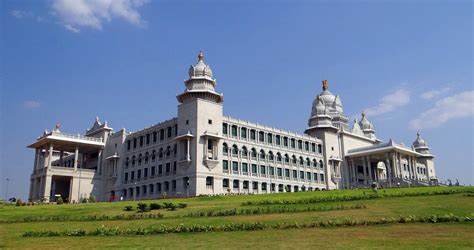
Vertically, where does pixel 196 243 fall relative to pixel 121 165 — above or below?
below

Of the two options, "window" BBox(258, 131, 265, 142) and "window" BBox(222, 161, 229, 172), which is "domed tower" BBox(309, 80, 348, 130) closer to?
"window" BBox(258, 131, 265, 142)

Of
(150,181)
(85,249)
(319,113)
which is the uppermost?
(319,113)

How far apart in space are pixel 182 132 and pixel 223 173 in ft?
31.1

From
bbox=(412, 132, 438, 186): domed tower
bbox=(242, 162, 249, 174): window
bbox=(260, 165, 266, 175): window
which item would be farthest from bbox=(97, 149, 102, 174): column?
bbox=(412, 132, 438, 186): domed tower

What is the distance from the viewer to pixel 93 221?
34.1 metres

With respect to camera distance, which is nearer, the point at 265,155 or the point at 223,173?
the point at 223,173

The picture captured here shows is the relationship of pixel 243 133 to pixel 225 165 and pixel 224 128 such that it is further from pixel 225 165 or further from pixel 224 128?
pixel 225 165

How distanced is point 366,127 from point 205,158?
2591 inches

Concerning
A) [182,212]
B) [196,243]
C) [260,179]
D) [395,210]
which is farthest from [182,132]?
[196,243]

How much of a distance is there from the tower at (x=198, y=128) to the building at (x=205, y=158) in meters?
0.16

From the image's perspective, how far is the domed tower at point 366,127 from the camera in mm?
118438

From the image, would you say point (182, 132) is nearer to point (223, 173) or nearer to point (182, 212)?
point (223, 173)

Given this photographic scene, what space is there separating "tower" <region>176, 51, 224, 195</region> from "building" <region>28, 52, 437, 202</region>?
158 mm

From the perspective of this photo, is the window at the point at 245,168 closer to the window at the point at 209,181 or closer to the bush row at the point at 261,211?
the window at the point at 209,181
